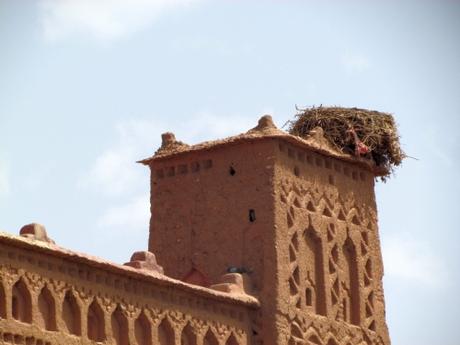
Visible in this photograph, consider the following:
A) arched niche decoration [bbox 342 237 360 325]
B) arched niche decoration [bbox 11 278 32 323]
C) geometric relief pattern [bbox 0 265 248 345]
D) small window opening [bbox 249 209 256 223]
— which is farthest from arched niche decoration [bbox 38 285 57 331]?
arched niche decoration [bbox 342 237 360 325]

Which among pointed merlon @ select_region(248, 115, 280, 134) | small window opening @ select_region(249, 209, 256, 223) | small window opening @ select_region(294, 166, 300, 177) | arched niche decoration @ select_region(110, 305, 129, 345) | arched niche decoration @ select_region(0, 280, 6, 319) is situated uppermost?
pointed merlon @ select_region(248, 115, 280, 134)

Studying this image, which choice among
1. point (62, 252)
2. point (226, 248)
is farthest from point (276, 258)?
point (62, 252)

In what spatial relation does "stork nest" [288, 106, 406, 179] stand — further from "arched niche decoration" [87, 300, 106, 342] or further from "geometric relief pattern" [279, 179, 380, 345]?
"arched niche decoration" [87, 300, 106, 342]

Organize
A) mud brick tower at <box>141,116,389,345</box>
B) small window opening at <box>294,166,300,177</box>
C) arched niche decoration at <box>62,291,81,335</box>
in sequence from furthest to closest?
1. small window opening at <box>294,166,300,177</box>
2. mud brick tower at <box>141,116,389,345</box>
3. arched niche decoration at <box>62,291,81,335</box>

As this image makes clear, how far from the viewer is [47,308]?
28.4 meters

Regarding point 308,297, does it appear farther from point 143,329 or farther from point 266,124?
point 143,329

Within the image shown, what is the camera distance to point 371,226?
3594 centimetres

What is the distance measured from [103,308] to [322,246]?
6.29 m

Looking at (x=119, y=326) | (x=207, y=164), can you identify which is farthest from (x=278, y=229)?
(x=119, y=326)

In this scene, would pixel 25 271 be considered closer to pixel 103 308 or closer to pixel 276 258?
pixel 103 308

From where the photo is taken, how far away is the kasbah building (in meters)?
30.4

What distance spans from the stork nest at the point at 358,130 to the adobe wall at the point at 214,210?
2.07m

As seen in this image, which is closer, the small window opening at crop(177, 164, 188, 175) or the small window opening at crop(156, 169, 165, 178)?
the small window opening at crop(177, 164, 188, 175)

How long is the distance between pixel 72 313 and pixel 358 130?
29.5 feet
